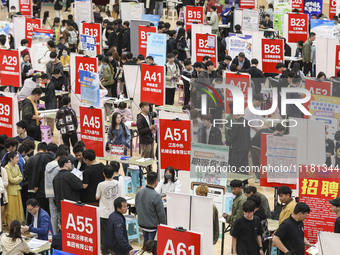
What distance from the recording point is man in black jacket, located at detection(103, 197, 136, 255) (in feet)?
35.3

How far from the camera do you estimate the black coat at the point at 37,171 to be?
42.7 feet

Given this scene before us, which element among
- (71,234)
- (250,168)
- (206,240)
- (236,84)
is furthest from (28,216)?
(236,84)

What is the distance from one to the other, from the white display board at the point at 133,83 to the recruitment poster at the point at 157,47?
7.44ft

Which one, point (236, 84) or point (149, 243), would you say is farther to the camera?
point (236, 84)

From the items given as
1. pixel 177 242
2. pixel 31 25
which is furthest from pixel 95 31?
pixel 177 242

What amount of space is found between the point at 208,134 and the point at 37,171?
314 cm

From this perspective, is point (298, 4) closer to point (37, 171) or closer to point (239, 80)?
point (239, 80)

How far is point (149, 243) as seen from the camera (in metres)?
10.4

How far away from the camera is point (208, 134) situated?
1429cm

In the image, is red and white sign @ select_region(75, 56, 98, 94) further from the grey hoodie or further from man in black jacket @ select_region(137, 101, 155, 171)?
the grey hoodie

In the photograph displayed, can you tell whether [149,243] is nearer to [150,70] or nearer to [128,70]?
[150,70]

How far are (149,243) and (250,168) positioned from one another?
590cm

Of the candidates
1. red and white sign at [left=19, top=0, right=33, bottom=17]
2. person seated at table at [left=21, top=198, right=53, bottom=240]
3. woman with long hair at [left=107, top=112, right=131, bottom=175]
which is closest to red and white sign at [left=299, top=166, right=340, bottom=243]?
person seated at table at [left=21, top=198, right=53, bottom=240]

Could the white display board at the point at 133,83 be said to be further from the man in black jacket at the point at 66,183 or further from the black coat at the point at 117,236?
the black coat at the point at 117,236
